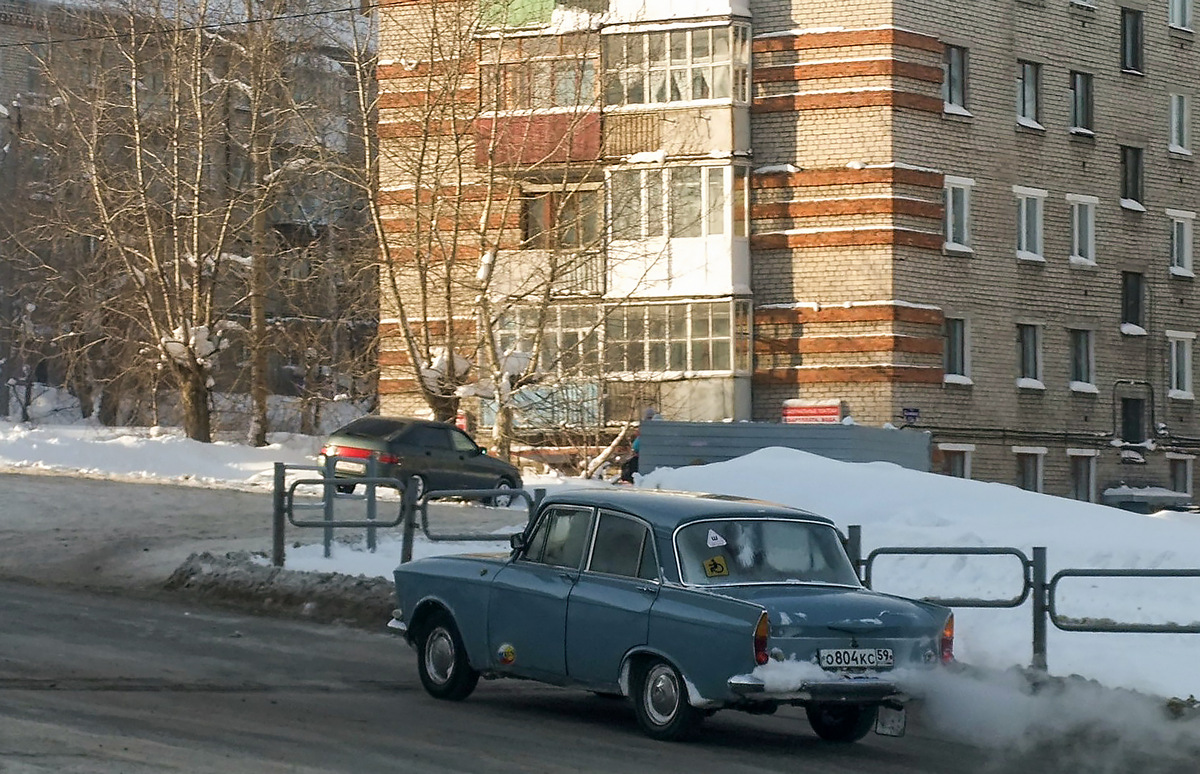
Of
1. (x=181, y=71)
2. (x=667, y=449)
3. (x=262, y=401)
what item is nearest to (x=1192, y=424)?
(x=667, y=449)

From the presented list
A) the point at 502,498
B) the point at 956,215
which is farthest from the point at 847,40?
the point at 502,498

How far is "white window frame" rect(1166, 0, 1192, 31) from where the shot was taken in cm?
4803

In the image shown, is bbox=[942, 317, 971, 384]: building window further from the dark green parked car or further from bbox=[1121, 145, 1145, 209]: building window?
the dark green parked car

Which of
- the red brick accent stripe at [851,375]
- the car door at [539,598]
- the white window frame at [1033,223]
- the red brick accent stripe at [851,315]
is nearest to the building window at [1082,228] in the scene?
the white window frame at [1033,223]

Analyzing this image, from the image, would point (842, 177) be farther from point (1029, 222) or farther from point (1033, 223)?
point (1033, 223)

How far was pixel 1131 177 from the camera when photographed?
47406 mm

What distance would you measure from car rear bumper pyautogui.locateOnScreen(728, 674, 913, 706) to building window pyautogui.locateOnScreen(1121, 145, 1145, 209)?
39.2 m

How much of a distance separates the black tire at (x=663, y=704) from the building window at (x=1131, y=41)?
39711 millimetres

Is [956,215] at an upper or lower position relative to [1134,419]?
upper

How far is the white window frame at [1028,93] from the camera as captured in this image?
44.1 m

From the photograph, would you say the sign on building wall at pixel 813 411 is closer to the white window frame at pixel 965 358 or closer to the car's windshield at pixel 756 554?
the white window frame at pixel 965 358

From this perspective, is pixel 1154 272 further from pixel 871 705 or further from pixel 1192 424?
pixel 871 705

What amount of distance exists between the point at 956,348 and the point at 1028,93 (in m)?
6.63

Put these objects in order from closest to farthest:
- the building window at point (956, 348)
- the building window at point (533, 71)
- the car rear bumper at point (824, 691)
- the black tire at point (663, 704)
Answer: the car rear bumper at point (824, 691) → the black tire at point (663, 704) → the building window at point (533, 71) → the building window at point (956, 348)
